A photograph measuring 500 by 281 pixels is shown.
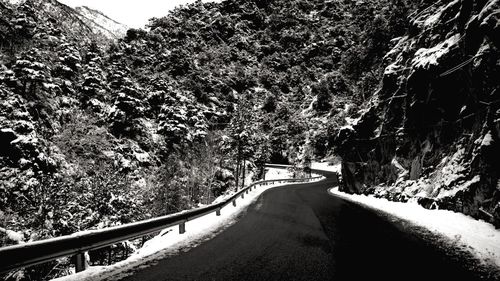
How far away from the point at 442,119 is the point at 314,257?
12.1m

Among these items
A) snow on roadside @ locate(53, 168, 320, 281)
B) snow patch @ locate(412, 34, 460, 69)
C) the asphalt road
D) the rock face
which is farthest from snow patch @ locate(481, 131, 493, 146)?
snow on roadside @ locate(53, 168, 320, 281)

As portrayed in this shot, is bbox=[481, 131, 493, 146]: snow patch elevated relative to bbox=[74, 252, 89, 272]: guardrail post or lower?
elevated

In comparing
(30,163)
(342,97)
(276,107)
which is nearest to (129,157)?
(30,163)

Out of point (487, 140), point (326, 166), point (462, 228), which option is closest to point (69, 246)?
point (462, 228)

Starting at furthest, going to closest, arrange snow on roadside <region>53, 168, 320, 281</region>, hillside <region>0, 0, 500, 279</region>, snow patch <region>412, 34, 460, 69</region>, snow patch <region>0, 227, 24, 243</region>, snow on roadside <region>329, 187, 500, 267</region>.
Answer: snow patch <region>412, 34, 460, 69</region>, hillside <region>0, 0, 500, 279</region>, snow patch <region>0, 227, 24, 243</region>, snow on roadside <region>329, 187, 500, 267</region>, snow on roadside <region>53, 168, 320, 281</region>

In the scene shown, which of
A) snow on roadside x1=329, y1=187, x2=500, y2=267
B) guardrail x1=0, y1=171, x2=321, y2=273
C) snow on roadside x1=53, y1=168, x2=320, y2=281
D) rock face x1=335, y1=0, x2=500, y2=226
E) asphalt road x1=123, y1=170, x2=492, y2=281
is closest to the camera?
guardrail x1=0, y1=171, x2=321, y2=273

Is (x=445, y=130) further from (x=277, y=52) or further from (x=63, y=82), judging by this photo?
(x=277, y=52)

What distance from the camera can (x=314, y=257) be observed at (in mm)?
5762

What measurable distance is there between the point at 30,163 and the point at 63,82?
68.1 feet

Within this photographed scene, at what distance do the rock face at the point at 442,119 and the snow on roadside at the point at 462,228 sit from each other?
414 mm

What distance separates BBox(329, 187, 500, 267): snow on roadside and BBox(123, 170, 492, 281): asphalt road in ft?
2.21

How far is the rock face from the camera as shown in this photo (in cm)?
966

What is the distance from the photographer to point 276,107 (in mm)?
96438

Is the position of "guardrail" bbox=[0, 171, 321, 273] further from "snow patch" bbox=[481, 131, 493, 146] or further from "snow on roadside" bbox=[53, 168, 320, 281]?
"snow patch" bbox=[481, 131, 493, 146]
